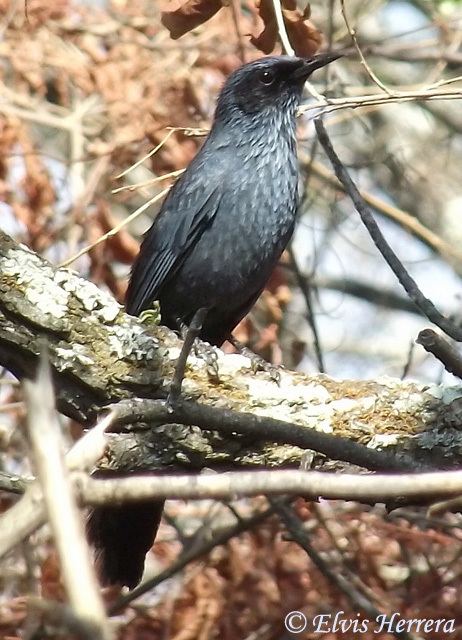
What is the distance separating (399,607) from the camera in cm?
478

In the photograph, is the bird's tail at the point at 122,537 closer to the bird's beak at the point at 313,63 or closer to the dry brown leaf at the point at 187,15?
the dry brown leaf at the point at 187,15

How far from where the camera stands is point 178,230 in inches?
205

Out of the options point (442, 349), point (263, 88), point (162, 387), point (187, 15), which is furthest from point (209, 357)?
point (263, 88)

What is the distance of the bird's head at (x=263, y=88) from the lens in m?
5.41

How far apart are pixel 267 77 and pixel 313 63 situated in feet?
1.42

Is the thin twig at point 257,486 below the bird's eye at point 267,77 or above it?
below

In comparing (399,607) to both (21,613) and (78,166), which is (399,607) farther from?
(78,166)

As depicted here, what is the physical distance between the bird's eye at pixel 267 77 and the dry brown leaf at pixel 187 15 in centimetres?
135

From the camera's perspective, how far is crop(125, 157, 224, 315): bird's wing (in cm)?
515

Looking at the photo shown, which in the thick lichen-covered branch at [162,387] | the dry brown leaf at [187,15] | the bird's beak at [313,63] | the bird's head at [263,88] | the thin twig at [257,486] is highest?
the bird's head at [263,88]

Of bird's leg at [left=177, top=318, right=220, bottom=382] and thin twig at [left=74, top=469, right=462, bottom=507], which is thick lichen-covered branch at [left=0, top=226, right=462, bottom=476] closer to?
bird's leg at [left=177, top=318, right=220, bottom=382]

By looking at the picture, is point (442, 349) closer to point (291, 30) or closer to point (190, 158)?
point (291, 30)

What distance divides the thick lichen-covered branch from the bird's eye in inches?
83.7

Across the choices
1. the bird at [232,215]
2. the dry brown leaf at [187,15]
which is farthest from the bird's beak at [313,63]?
the dry brown leaf at [187,15]
